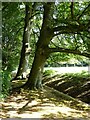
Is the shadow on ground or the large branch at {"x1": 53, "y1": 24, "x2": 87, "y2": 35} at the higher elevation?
the large branch at {"x1": 53, "y1": 24, "x2": 87, "y2": 35}

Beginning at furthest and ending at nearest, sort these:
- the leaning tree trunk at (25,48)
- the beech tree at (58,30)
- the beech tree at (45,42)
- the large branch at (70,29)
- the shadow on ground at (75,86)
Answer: the leaning tree trunk at (25,48), the shadow on ground at (75,86), the beech tree at (45,42), the beech tree at (58,30), the large branch at (70,29)

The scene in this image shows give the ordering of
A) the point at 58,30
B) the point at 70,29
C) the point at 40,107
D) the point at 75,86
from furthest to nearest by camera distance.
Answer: the point at 75,86, the point at 58,30, the point at 70,29, the point at 40,107

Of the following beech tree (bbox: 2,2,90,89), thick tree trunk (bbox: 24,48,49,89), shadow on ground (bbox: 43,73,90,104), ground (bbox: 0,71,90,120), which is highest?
beech tree (bbox: 2,2,90,89)

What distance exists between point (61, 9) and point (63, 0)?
1808 millimetres

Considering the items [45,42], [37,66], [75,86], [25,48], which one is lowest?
[75,86]

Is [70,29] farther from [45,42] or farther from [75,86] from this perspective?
[75,86]

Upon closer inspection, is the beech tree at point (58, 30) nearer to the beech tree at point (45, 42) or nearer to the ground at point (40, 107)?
the beech tree at point (45, 42)

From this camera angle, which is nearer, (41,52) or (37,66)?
(41,52)

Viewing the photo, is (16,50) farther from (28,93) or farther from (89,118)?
(89,118)

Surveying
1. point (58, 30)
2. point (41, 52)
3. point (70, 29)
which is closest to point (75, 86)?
point (41, 52)

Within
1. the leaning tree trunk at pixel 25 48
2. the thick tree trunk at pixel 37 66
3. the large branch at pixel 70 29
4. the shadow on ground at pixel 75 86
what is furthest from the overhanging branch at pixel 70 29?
the leaning tree trunk at pixel 25 48

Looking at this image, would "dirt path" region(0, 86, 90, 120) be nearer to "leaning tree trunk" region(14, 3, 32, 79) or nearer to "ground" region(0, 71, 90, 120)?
"ground" region(0, 71, 90, 120)

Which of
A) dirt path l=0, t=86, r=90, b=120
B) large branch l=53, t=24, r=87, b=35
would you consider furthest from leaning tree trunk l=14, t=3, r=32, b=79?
dirt path l=0, t=86, r=90, b=120

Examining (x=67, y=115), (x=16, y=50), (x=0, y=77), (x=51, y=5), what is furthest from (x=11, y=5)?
(x=16, y=50)
